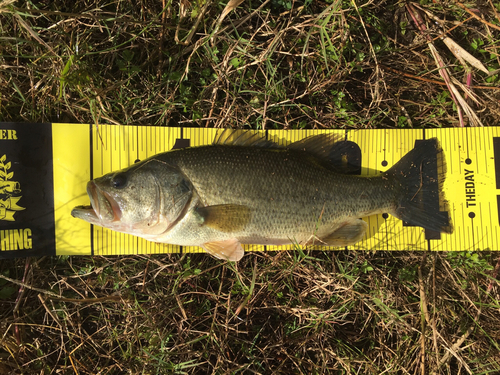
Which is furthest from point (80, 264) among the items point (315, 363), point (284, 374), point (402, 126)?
point (402, 126)

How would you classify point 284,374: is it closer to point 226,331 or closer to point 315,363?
point 315,363

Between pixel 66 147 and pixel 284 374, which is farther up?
pixel 66 147

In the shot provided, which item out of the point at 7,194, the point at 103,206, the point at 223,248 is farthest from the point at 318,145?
the point at 7,194

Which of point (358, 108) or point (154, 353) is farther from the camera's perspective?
point (358, 108)

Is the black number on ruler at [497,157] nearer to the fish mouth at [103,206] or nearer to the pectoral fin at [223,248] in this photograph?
the pectoral fin at [223,248]

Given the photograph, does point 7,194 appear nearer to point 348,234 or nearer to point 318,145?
point 318,145

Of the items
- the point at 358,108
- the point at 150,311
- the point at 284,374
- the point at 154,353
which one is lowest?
Result: the point at 284,374

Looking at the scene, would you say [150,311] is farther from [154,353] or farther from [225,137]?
[225,137]
